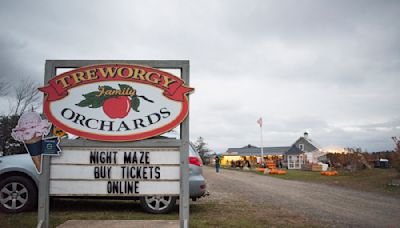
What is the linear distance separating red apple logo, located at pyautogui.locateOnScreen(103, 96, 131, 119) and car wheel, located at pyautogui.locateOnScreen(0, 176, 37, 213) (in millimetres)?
3008

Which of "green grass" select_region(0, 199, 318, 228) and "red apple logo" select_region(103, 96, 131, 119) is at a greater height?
"red apple logo" select_region(103, 96, 131, 119)

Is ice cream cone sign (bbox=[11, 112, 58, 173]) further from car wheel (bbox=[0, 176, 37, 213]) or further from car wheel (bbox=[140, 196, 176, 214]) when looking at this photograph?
car wheel (bbox=[140, 196, 176, 214])

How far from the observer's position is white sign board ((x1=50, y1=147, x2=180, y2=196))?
5.39 metres

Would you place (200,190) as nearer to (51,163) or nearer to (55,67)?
(51,163)

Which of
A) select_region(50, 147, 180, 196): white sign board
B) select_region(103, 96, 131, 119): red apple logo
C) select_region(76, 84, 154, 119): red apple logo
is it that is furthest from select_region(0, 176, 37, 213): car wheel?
select_region(103, 96, 131, 119): red apple logo

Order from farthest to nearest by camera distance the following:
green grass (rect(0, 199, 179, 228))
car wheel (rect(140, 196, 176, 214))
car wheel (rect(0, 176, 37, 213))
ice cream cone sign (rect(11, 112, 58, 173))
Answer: car wheel (rect(140, 196, 176, 214)) < car wheel (rect(0, 176, 37, 213)) < green grass (rect(0, 199, 179, 228)) < ice cream cone sign (rect(11, 112, 58, 173))

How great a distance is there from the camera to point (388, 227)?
6.50 meters

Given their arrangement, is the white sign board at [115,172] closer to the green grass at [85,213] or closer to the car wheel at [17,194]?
the green grass at [85,213]

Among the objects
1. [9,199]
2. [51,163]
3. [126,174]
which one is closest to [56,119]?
[51,163]

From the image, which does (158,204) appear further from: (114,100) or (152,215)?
(114,100)

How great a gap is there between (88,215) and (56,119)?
8.19ft

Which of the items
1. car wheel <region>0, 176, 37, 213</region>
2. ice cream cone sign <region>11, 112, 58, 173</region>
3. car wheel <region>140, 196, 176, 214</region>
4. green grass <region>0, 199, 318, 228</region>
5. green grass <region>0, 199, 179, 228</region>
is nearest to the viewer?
ice cream cone sign <region>11, 112, 58, 173</region>

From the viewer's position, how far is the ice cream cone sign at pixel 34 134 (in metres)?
5.39

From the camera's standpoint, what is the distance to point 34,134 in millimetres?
5422
